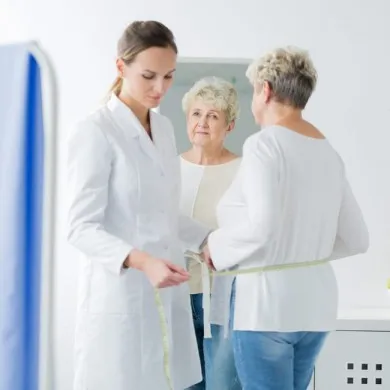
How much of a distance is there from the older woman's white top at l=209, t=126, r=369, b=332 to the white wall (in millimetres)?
1123

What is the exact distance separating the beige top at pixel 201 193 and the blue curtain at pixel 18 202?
482 mm

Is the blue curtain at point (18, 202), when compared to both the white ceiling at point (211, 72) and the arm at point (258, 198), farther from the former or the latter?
the arm at point (258, 198)

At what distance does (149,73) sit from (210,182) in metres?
0.55

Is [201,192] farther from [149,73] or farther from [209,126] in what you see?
[149,73]

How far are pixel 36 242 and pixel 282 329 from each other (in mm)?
958

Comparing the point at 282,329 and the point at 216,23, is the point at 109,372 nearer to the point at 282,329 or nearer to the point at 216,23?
the point at 282,329

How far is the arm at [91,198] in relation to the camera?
1490 mm

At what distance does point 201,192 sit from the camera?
2.09m

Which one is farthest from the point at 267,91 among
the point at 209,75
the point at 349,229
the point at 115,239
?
the point at 209,75

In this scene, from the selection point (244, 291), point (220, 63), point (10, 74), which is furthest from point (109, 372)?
point (220, 63)

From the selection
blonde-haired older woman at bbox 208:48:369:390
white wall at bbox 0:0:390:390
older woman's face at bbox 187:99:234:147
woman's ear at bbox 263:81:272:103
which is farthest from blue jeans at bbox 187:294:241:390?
white wall at bbox 0:0:390:390

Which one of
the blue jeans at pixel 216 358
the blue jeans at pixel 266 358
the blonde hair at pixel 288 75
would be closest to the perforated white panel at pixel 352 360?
the blue jeans at pixel 216 358

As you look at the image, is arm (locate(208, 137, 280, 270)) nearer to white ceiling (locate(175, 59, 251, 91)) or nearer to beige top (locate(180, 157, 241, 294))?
beige top (locate(180, 157, 241, 294))

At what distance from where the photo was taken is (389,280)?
9.07ft
